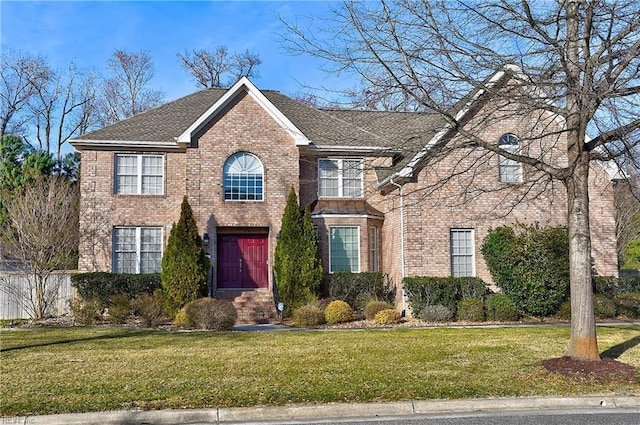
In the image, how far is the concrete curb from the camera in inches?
299

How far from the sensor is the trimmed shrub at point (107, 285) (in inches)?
804

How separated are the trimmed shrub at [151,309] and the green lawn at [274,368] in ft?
8.46

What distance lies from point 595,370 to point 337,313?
945 cm

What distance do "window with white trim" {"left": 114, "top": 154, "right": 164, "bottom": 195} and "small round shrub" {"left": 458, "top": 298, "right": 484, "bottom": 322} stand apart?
11353mm

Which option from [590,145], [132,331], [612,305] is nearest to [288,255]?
[132,331]

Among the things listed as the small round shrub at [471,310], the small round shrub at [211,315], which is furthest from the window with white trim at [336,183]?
the small round shrub at [211,315]

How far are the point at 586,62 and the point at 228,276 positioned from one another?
15714mm

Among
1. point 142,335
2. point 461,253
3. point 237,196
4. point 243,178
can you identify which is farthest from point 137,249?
point 461,253

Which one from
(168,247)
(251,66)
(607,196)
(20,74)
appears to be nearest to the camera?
(168,247)

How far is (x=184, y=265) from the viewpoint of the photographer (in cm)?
1991

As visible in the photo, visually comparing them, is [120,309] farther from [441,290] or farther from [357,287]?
[441,290]

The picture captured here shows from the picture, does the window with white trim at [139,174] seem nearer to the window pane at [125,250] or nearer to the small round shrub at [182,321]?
the window pane at [125,250]

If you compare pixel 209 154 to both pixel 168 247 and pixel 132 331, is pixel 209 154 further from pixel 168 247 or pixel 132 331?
pixel 132 331

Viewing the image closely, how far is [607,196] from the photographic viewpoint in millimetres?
21922
